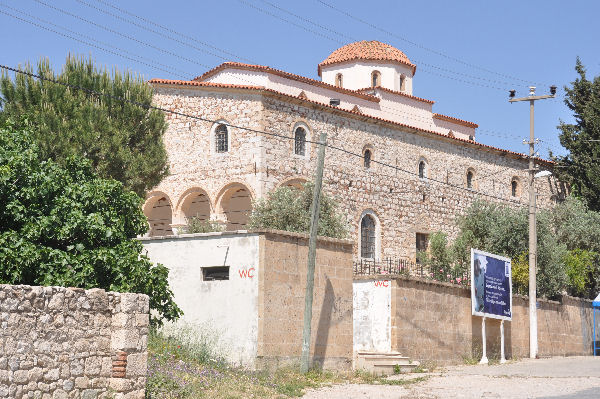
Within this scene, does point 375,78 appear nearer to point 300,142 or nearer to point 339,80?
point 339,80

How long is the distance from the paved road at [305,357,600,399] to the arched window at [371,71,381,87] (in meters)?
20.7

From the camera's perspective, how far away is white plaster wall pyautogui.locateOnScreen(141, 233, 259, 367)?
16000mm

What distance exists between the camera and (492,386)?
15648mm

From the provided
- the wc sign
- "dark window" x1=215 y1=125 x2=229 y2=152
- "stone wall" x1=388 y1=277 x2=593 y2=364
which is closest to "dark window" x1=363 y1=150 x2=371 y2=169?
"dark window" x1=215 y1=125 x2=229 y2=152

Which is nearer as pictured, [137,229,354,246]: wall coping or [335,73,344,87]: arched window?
[137,229,354,246]: wall coping

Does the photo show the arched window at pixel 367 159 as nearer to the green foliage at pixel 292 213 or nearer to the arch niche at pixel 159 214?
the green foliage at pixel 292 213

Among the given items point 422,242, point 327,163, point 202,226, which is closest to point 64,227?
point 202,226

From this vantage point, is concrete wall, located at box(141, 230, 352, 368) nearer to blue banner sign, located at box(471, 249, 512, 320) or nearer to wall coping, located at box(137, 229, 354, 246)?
wall coping, located at box(137, 229, 354, 246)

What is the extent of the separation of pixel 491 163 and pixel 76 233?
89.7 ft

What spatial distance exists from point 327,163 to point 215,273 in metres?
13.8

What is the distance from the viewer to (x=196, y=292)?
661 inches

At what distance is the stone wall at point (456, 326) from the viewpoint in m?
20.0

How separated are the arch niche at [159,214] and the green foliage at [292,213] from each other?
5.27 m

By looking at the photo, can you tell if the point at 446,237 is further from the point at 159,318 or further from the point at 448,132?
the point at 159,318
